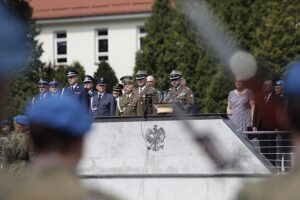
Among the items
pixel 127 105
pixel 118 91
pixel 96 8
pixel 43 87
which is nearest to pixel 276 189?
pixel 127 105

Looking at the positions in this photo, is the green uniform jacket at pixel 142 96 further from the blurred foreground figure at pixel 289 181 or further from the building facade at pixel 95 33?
the building facade at pixel 95 33

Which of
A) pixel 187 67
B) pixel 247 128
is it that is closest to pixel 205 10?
pixel 247 128

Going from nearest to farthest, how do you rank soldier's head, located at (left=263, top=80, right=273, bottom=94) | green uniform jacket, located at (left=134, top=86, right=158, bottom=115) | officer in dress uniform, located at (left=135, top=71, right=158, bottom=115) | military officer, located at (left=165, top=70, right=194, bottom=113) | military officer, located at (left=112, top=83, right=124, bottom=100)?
soldier's head, located at (left=263, top=80, right=273, bottom=94)
military officer, located at (left=165, top=70, right=194, bottom=113)
officer in dress uniform, located at (left=135, top=71, right=158, bottom=115)
green uniform jacket, located at (left=134, top=86, right=158, bottom=115)
military officer, located at (left=112, top=83, right=124, bottom=100)

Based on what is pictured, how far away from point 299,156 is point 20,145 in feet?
29.8

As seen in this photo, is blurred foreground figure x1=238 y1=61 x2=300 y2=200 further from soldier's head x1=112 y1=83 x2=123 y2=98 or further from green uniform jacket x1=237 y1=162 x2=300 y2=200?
soldier's head x1=112 y1=83 x2=123 y2=98

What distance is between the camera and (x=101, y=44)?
41.0 metres

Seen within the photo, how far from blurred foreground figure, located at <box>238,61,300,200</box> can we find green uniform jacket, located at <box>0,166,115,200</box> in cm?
59

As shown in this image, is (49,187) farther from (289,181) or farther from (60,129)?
(289,181)

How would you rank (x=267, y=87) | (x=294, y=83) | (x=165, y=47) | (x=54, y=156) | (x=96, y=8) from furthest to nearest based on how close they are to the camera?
1. (x=96, y=8)
2. (x=165, y=47)
3. (x=267, y=87)
4. (x=294, y=83)
5. (x=54, y=156)

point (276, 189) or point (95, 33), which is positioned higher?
point (95, 33)

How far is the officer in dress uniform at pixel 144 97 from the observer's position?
48.2 ft

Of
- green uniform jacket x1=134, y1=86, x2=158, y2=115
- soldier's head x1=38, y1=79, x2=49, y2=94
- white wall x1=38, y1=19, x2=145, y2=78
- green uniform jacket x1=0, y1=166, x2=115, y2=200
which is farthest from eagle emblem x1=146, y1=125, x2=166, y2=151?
white wall x1=38, y1=19, x2=145, y2=78

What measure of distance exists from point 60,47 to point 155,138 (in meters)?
26.7

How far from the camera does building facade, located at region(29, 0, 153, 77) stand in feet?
129
